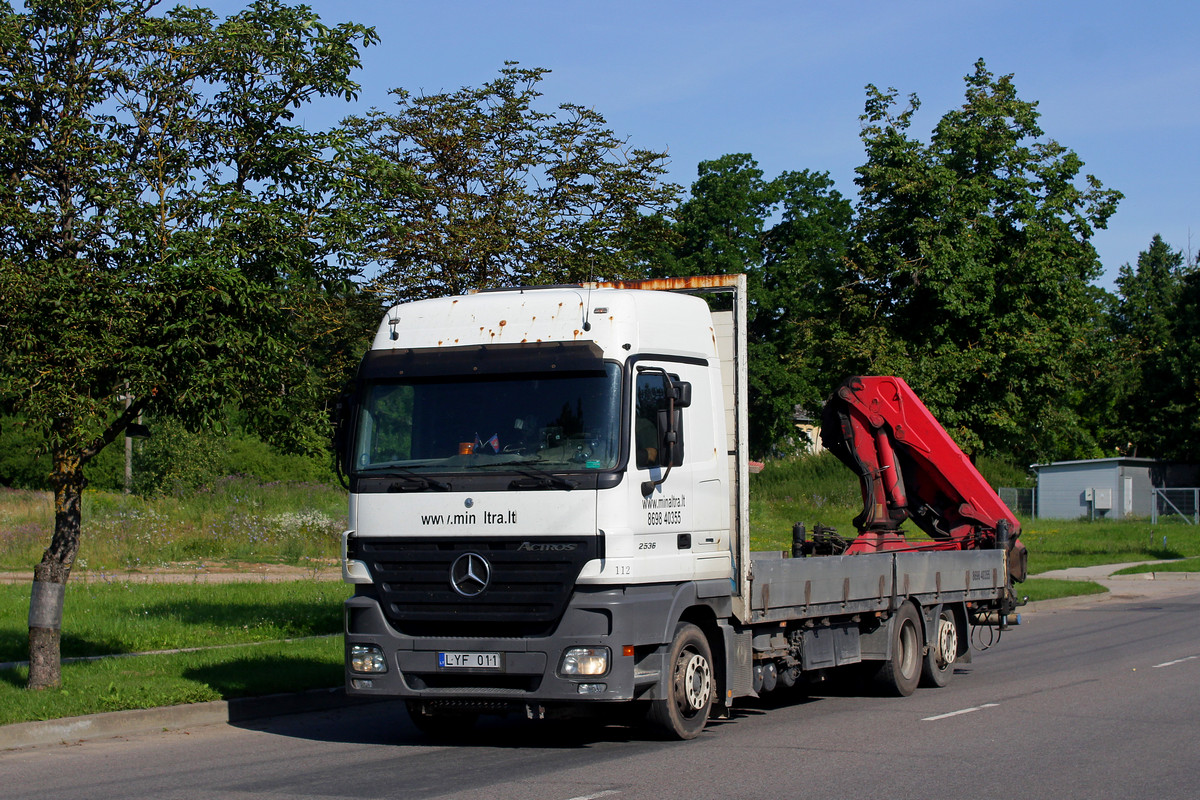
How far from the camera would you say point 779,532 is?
1495 inches

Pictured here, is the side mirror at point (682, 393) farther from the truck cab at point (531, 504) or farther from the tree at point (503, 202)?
the tree at point (503, 202)

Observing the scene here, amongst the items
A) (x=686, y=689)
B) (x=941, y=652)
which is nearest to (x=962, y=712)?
(x=941, y=652)

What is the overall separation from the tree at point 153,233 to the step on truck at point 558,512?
1.70 m

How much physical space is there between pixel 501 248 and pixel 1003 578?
8115 mm

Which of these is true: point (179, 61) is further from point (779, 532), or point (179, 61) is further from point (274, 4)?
point (779, 532)

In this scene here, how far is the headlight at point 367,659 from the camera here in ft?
29.7

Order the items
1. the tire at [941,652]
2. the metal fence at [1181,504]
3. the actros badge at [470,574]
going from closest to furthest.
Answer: the actros badge at [470,574]
the tire at [941,652]
the metal fence at [1181,504]

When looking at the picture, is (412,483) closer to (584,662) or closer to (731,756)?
(584,662)

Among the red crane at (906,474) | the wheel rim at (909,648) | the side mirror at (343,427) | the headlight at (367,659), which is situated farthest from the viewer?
the red crane at (906,474)

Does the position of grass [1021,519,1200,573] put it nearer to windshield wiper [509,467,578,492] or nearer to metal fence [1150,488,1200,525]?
metal fence [1150,488,1200,525]

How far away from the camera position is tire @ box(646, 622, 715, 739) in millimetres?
9141

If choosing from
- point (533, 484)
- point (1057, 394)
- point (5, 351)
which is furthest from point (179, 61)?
point (1057, 394)

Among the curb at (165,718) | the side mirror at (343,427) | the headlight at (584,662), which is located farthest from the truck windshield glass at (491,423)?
the curb at (165,718)

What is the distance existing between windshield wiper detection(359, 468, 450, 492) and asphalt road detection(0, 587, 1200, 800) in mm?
1901
